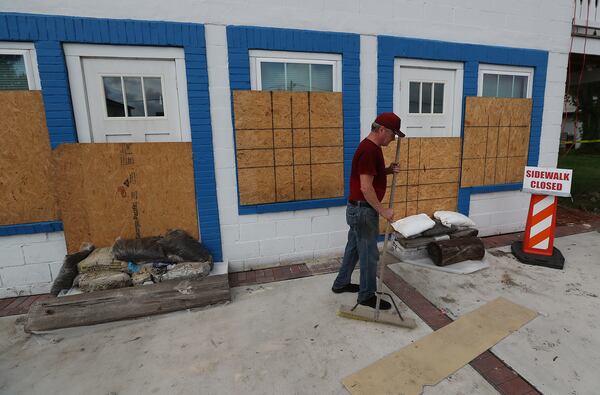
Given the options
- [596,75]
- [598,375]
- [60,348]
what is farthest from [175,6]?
[596,75]

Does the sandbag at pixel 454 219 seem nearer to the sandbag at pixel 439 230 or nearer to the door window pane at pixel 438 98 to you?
the sandbag at pixel 439 230

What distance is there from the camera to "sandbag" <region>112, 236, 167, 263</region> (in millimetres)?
3465

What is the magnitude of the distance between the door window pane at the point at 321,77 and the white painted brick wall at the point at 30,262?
12.1 ft

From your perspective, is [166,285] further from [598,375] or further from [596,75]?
[596,75]

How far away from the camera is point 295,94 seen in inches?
154

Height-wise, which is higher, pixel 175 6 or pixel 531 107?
pixel 175 6

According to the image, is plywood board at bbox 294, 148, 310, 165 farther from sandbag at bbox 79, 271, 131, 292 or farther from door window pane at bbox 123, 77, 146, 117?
sandbag at bbox 79, 271, 131, 292

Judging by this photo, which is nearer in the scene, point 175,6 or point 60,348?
point 60,348

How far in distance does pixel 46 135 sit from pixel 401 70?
180 inches

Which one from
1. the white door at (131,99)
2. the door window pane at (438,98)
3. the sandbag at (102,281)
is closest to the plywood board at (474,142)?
the door window pane at (438,98)

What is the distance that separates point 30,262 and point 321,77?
168 inches

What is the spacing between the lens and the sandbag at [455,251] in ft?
13.4

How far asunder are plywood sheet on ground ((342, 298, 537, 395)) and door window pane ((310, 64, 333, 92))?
319 cm

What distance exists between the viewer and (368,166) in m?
2.83
